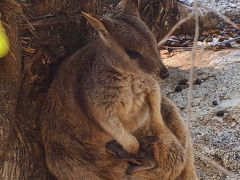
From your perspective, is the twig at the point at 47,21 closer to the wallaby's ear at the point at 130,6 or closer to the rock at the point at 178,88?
the wallaby's ear at the point at 130,6

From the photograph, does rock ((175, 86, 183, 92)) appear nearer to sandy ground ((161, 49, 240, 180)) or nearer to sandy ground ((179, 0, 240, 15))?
sandy ground ((161, 49, 240, 180))

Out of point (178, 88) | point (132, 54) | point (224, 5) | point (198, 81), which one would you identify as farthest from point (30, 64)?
point (224, 5)

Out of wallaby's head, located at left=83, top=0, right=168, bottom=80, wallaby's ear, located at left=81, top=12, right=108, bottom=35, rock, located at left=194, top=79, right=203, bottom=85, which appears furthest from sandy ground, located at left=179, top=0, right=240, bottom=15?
wallaby's ear, located at left=81, top=12, right=108, bottom=35

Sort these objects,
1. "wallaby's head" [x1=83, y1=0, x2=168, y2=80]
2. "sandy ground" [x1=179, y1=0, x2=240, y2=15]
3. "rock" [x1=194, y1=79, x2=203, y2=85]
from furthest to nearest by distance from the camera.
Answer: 1. "sandy ground" [x1=179, y1=0, x2=240, y2=15]
2. "rock" [x1=194, y1=79, x2=203, y2=85]
3. "wallaby's head" [x1=83, y1=0, x2=168, y2=80]

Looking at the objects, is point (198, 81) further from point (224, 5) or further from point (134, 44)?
point (224, 5)

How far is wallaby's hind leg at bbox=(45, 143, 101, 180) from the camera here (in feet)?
8.73

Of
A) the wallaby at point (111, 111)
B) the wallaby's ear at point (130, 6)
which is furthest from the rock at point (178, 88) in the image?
the wallaby's ear at point (130, 6)

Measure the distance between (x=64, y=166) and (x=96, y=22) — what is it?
121 cm

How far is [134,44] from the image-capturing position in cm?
257

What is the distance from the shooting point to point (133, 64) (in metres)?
2.66

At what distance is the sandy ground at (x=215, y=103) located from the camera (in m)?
3.49

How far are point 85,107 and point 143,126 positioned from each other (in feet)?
2.11

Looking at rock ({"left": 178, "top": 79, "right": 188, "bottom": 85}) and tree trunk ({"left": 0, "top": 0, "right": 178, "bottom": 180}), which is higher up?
tree trunk ({"left": 0, "top": 0, "right": 178, "bottom": 180})

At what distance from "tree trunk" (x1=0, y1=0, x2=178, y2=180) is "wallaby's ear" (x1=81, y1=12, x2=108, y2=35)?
17.3 inches
